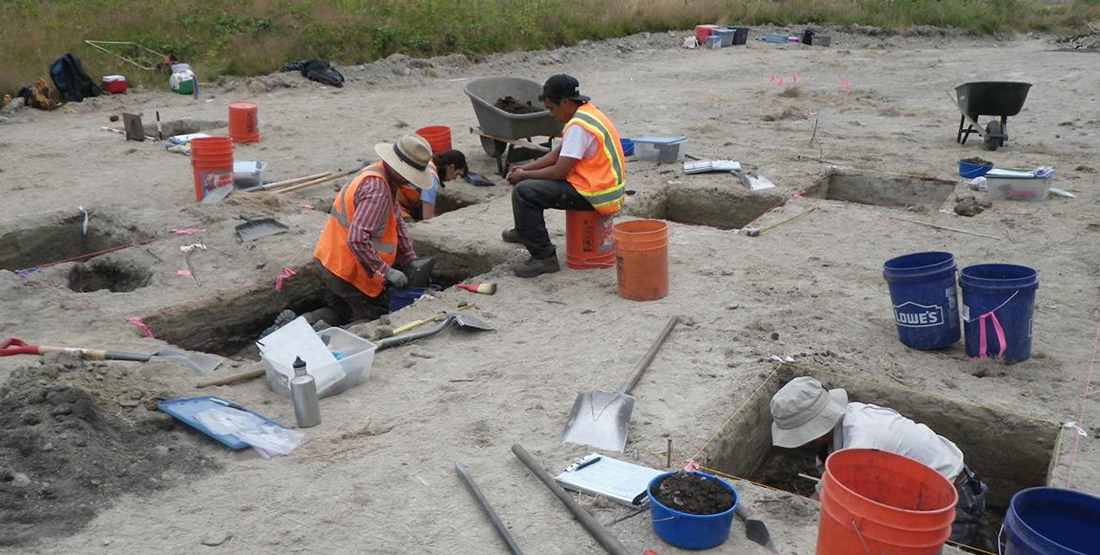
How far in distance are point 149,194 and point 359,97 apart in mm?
5203

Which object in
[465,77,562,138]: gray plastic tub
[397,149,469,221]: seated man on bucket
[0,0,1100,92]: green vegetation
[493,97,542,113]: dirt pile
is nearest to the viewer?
[397,149,469,221]: seated man on bucket

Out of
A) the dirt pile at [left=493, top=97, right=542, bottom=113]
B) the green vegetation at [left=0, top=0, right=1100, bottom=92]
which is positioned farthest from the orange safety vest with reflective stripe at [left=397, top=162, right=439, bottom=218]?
the green vegetation at [left=0, top=0, right=1100, bottom=92]

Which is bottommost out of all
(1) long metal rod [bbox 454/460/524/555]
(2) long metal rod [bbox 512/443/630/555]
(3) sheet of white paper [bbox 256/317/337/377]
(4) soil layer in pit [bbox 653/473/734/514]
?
(1) long metal rod [bbox 454/460/524/555]

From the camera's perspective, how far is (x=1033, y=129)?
35.7 feet

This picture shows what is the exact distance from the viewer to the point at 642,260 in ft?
18.8

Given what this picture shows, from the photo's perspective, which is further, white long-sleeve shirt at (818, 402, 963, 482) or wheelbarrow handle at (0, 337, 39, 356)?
wheelbarrow handle at (0, 337, 39, 356)

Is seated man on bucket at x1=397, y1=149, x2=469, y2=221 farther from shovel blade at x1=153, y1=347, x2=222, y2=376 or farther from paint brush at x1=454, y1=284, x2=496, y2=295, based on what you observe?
shovel blade at x1=153, y1=347, x2=222, y2=376

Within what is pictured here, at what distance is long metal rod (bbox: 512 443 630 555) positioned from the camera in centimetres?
329

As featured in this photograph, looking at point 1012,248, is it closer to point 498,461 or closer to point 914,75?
point 498,461

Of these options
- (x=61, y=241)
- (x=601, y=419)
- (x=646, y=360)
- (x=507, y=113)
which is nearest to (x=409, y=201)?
(x=507, y=113)

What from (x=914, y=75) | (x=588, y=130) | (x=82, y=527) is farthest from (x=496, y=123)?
(x=914, y=75)

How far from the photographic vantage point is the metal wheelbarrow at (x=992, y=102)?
381 inches

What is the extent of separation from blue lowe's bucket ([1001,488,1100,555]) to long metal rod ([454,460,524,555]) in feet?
5.60

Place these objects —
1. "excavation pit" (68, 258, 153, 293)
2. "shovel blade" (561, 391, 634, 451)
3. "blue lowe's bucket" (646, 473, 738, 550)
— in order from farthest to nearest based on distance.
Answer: "excavation pit" (68, 258, 153, 293) → "shovel blade" (561, 391, 634, 451) → "blue lowe's bucket" (646, 473, 738, 550)
